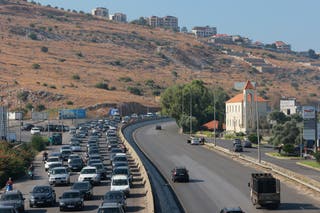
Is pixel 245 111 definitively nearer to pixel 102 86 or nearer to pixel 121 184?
pixel 102 86

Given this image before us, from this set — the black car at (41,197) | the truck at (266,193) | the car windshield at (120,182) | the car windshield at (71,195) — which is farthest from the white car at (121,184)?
the truck at (266,193)

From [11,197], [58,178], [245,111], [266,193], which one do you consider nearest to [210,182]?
[58,178]

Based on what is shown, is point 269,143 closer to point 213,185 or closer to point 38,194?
point 213,185

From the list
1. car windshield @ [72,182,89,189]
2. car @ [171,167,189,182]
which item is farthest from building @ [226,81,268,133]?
car windshield @ [72,182,89,189]

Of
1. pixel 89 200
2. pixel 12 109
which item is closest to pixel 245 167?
pixel 89 200

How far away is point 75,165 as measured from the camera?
61688 millimetres

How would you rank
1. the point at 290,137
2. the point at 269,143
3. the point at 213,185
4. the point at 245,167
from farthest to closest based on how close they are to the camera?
the point at 269,143, the point at 290,137, the point at 245,167, the point at 213,185

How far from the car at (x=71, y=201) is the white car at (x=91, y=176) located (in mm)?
10945

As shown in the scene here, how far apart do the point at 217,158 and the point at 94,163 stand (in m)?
21.3

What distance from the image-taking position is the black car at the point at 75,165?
61469 millimetres

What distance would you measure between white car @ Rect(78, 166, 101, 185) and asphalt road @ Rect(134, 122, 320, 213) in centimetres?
543

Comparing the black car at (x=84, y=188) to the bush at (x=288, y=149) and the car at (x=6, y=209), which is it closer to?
the car at (x=6, y=209)

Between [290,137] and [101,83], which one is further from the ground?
[101,83]

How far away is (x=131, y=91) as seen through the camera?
195 metres
